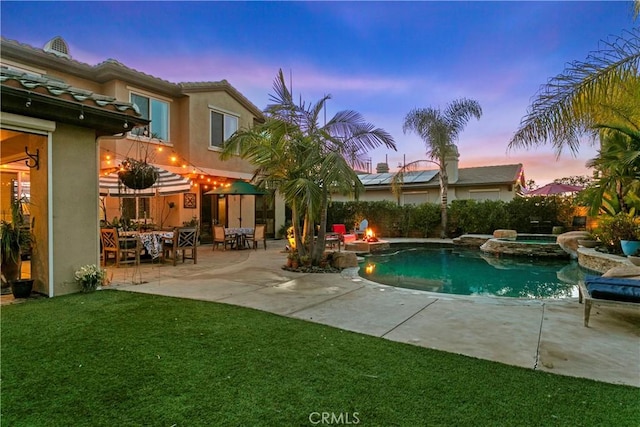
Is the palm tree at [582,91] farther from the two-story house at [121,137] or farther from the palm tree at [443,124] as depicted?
the palm tree at [443,124]

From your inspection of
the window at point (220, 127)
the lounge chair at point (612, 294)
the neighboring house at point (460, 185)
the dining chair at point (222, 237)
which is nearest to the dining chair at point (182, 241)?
the dining chair at point (222, 237)

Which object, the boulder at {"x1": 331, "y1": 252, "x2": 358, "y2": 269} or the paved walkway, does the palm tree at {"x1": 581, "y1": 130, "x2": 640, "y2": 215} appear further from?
the boulder at {"x1": 331, "y1": 252, "x2": 358, "y2": 269}

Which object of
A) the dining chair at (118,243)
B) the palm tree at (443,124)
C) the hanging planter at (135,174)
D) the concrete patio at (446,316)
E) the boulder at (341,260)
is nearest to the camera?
the concrete patio at (446,316)

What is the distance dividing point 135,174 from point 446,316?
8.75 meters

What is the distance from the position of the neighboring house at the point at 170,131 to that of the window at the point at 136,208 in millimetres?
37

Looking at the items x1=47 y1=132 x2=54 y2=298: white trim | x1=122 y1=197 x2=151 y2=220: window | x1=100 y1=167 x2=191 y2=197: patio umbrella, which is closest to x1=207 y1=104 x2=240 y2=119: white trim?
x1=122 y1=197 x2=151 y2=220: window

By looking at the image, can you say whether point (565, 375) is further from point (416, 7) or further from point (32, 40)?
point (32, 40)

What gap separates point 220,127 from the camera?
1656cm

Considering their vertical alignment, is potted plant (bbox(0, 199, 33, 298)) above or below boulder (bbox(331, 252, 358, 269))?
above

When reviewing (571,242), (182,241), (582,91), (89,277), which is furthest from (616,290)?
(571,242)

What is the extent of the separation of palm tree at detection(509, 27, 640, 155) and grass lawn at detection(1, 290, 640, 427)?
520 cm

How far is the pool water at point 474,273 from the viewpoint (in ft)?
28.0

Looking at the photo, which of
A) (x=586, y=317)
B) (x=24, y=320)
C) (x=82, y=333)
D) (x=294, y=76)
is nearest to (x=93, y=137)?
(x=24, y=320)

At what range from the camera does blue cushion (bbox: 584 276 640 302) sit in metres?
4.76
